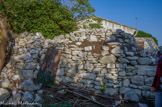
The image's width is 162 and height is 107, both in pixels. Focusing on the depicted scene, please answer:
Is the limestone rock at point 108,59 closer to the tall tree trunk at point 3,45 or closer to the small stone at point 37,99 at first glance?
the small stone at point 37,99

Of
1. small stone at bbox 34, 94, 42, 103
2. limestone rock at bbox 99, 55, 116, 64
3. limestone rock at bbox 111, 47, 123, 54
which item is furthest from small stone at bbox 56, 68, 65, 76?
limestone rock at bbox 111, 47, 123, 54

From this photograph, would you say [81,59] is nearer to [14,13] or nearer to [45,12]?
[45,12]

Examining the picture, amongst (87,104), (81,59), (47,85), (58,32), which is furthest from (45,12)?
(87,104)

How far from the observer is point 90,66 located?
4496mm

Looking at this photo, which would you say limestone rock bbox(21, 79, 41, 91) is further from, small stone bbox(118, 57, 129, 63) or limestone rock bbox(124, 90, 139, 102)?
small stone bbox(118, 57, 129, 63)

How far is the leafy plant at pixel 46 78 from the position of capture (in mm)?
3879

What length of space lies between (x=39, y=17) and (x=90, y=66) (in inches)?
135

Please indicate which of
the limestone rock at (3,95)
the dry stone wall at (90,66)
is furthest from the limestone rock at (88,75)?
the limestone rock at (3,95)

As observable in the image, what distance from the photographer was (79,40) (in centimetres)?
531

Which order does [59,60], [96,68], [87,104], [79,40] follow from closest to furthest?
1. [87,104]
2. [96,68]
3. [59,60]
4. [79,40]

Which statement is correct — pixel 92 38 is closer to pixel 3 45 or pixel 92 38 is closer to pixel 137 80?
pixel 137 80

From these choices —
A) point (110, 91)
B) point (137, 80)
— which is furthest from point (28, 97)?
point (137, 80)

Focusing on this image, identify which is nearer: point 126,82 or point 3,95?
point 3,95

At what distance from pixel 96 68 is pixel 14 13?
4.33 meters
